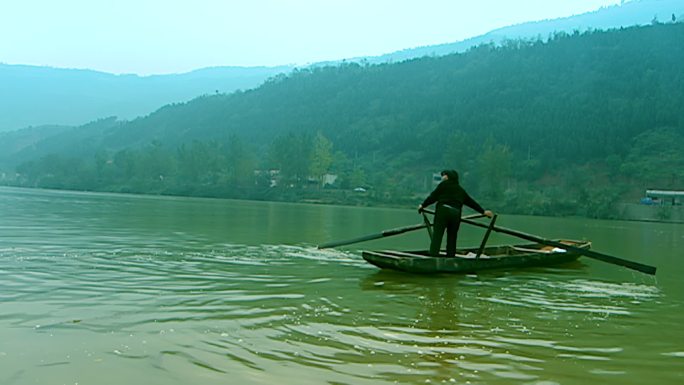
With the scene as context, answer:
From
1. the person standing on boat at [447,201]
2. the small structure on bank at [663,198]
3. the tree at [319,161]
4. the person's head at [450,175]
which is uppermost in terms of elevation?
the tree at [319,161]

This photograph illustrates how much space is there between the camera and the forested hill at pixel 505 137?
11388 centimetres

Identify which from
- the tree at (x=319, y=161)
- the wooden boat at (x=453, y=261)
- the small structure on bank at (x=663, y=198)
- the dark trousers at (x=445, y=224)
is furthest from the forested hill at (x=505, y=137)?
the dark trousers at (x=445, y=224)

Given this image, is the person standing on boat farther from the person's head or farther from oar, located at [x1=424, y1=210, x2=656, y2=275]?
oar, located at [x1=424, y1=210, x2=656, y2=275]

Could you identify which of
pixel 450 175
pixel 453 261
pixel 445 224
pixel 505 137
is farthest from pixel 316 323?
pixel 505 137

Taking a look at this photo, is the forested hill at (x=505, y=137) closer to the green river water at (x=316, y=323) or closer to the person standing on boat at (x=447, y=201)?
the person standing on boat at (x=447, y=201)

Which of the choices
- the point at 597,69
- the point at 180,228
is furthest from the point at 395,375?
the point at 597,69

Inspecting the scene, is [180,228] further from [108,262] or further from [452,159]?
[452,159]

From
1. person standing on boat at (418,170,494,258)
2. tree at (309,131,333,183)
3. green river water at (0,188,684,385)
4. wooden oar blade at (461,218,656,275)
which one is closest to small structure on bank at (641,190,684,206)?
tree at (309,131,333,183)

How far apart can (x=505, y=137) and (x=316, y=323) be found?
142 m

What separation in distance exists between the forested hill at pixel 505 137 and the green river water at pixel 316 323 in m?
80.8

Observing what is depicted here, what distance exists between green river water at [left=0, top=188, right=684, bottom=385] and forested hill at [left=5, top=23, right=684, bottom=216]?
80786 mm

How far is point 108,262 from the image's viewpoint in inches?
663

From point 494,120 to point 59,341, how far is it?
154441mm

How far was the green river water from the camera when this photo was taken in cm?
750
